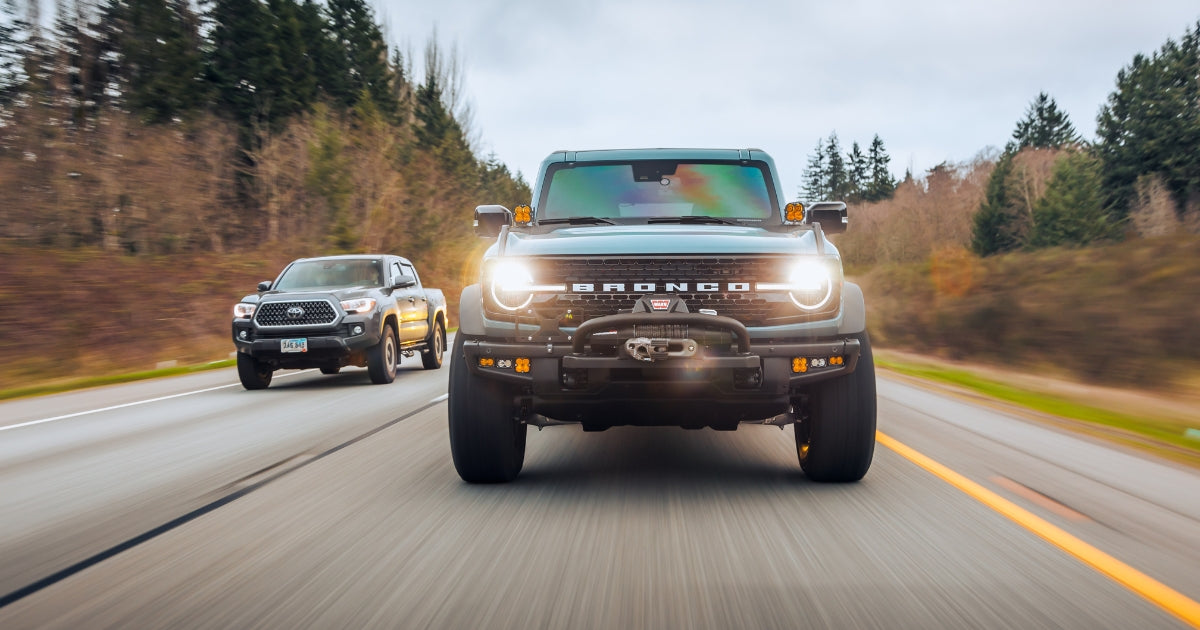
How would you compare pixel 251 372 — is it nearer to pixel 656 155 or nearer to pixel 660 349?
pixel 656 155

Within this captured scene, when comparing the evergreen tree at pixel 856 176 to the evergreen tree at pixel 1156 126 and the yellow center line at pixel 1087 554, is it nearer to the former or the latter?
the evergreen tree at pixel 1156 126

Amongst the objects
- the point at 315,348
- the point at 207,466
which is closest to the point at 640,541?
the point at 207,466

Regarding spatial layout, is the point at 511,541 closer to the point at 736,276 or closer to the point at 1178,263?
the point at 736,276

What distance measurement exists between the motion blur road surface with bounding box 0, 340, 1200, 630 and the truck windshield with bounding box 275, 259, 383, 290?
628 cm

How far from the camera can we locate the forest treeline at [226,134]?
22891mm

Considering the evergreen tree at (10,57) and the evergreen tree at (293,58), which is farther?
the evergreen tree at (293,58)

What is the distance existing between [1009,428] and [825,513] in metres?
4.53

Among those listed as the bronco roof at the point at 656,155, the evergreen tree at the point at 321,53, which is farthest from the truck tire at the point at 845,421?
the evergreen tree at the point at 321,53

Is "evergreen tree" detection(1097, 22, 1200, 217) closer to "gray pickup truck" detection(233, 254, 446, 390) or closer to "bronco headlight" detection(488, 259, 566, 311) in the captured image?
"gray pickup truck" detection(233, 254, 446, 390)

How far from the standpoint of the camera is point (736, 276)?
18.3ft

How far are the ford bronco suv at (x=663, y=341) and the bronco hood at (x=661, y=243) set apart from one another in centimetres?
1

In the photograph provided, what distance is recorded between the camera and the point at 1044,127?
103 meters

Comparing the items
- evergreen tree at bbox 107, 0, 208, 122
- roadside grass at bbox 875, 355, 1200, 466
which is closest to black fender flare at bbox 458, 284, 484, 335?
roadside grass at bbox 875, 355, 1200, 466

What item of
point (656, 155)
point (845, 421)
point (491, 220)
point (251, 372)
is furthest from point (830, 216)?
point (251, 372)
